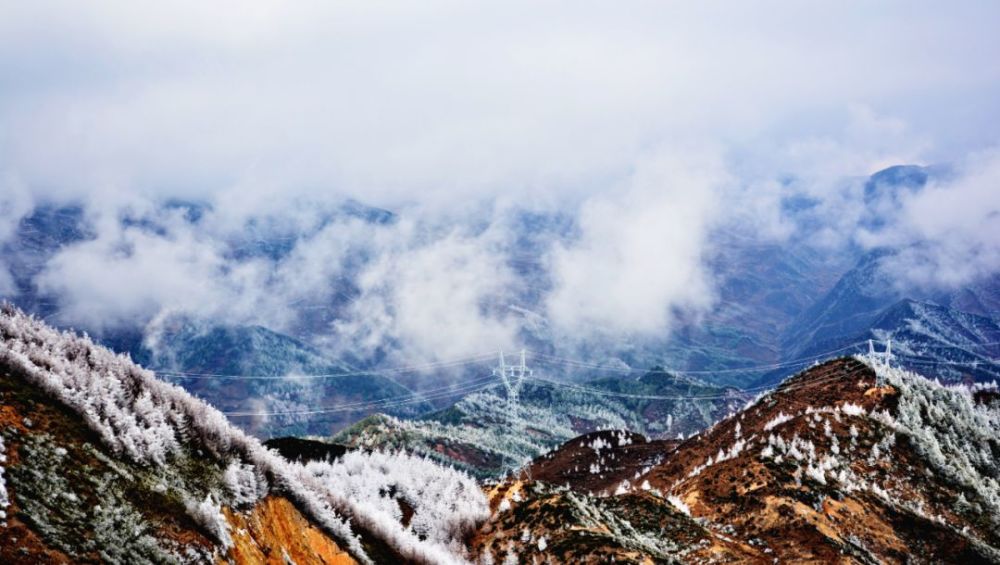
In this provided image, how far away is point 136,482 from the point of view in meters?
12.1

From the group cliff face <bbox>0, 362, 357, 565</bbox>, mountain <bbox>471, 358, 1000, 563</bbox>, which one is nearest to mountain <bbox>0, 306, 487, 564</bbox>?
cliff face <bbox>0, 362, 357, 565</bbox>

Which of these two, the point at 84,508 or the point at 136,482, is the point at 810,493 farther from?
the point at 84,508

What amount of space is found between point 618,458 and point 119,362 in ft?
238

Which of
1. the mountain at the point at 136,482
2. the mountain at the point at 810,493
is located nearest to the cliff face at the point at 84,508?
the mountain at the point at 136,482

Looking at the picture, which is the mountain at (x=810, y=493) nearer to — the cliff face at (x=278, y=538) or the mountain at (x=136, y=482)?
the mountain at (x=136, y=482)

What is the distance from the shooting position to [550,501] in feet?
83.3

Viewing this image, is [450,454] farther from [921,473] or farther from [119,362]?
[119,362]

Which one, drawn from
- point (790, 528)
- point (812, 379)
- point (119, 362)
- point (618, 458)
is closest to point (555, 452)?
point (618, 458)

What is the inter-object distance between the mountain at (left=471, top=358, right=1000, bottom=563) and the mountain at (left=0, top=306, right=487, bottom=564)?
6654 mm

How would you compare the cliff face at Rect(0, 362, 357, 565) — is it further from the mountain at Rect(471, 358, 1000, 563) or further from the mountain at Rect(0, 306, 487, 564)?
the mountain at Rect(471, 358, 1000, 563)

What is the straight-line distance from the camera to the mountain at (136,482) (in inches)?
400

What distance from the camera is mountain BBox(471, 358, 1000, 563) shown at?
81.8ft

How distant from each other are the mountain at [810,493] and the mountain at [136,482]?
6.65 m

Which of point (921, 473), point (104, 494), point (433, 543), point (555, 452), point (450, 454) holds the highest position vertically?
point (104, 494)
